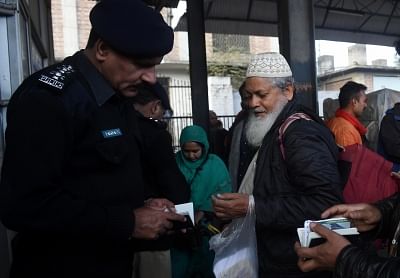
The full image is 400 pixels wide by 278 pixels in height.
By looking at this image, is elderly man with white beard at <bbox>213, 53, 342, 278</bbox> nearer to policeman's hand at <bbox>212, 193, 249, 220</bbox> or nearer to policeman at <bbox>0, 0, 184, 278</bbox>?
policeman's hand at <bbox>212, 193, 249, 220</bbox>

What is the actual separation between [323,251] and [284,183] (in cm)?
60

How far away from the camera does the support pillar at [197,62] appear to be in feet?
25.0

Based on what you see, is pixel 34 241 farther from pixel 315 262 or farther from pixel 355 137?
pixel 355 137

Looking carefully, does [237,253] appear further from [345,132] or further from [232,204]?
[345,132]

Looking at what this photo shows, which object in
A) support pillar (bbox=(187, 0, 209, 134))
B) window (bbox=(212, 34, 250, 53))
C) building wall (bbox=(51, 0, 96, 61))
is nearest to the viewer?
support pillar (bbox=(187, 0, 209, 134))

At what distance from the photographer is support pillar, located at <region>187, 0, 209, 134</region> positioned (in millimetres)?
7621

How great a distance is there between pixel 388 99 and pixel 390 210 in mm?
7745

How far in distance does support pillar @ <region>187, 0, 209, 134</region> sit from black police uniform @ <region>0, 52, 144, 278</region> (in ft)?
19.4

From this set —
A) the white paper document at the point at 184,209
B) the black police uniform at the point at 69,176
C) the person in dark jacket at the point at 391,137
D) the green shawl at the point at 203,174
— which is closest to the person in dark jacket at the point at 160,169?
the white paper document at the point at 184,209

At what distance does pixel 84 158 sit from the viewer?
1481mm

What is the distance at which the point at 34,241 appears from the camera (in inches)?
59.2

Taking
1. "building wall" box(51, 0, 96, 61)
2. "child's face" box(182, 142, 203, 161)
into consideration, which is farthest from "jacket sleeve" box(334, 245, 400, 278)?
"building wall" box(51, 0, 96, 61)

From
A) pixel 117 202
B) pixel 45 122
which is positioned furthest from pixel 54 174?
pixel 117 202

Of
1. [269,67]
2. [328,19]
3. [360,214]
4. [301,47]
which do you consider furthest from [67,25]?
[360,214]
